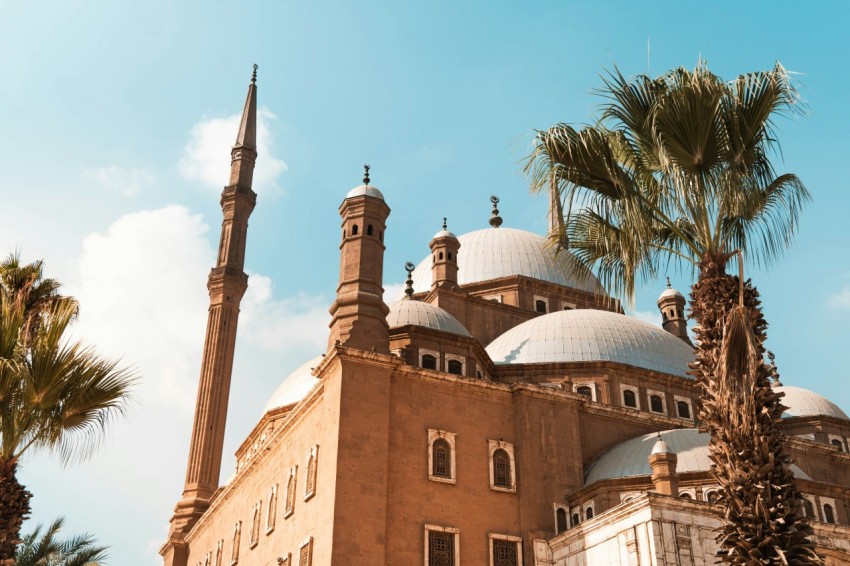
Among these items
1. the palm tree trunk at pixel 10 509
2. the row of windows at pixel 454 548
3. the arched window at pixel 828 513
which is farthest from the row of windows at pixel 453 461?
the palm tree trunk at pixel 10 509

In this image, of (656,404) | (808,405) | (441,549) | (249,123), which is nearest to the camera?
(441,549)

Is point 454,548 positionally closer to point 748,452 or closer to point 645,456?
point 645,456

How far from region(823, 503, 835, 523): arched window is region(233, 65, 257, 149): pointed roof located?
23.7m

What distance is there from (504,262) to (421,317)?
27.6 feet

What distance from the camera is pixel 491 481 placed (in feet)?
57.4

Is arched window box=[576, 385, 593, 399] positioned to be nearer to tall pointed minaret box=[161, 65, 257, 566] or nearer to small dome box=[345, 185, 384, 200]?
small dome box=[345, 185, 384, 200]

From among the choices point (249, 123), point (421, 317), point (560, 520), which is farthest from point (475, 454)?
point (249, 123)

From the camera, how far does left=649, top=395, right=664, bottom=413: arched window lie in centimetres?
2320

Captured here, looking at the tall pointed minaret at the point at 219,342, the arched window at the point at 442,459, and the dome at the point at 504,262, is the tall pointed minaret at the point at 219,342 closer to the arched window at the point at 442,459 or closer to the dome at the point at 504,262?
the dome at the point at 504,262

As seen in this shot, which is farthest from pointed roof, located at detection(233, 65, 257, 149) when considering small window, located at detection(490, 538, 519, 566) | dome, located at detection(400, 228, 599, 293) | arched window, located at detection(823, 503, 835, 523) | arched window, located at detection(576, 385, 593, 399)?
arched window, located at detection(823, 503, 835, 523)

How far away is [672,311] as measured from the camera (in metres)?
31.1

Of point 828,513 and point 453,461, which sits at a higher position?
point 453,461

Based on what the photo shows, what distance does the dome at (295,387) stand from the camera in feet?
83.4

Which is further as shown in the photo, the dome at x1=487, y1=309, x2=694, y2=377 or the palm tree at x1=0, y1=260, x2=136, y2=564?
the dome at x1=487, y1=309, x2=694, y2=377
